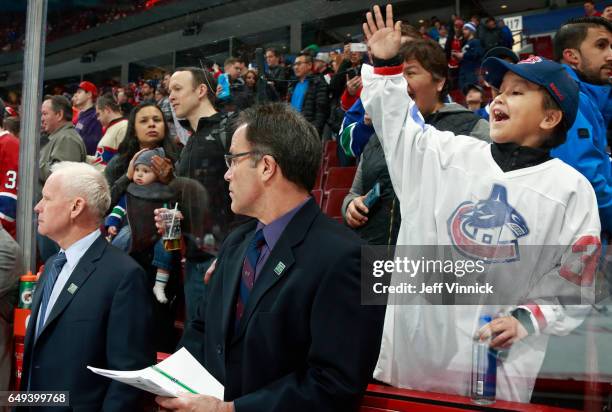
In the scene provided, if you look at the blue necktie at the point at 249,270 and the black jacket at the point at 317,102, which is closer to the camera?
the blue necktie at the point at 249,270

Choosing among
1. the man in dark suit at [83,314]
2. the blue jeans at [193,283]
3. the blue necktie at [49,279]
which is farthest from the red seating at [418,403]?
the blue jeans at [193,283]

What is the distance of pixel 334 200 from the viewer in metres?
3.33

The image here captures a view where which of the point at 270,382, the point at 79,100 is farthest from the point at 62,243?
the point at 79,100

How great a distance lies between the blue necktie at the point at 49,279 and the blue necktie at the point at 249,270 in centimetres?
80

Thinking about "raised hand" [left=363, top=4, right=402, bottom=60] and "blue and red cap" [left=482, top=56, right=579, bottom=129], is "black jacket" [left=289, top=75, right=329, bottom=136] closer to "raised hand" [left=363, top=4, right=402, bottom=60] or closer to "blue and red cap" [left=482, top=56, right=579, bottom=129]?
"raised hand" [left=363, top=4, right=402, bottom=60]

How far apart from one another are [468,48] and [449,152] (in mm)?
1790

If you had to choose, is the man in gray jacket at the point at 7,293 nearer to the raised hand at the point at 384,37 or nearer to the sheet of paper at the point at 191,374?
the sheet of paper at the point at 191,374

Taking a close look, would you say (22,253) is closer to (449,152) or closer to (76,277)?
(76,277)

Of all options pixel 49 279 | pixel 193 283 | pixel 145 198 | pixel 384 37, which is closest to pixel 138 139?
pixel 145 198

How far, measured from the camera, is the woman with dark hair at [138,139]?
3107 millimetres

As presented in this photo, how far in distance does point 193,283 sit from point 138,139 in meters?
0.97

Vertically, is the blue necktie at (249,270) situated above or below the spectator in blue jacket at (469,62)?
below

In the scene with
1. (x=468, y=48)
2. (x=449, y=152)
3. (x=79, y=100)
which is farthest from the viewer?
(x=79, y=100)

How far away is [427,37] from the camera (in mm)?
2234
